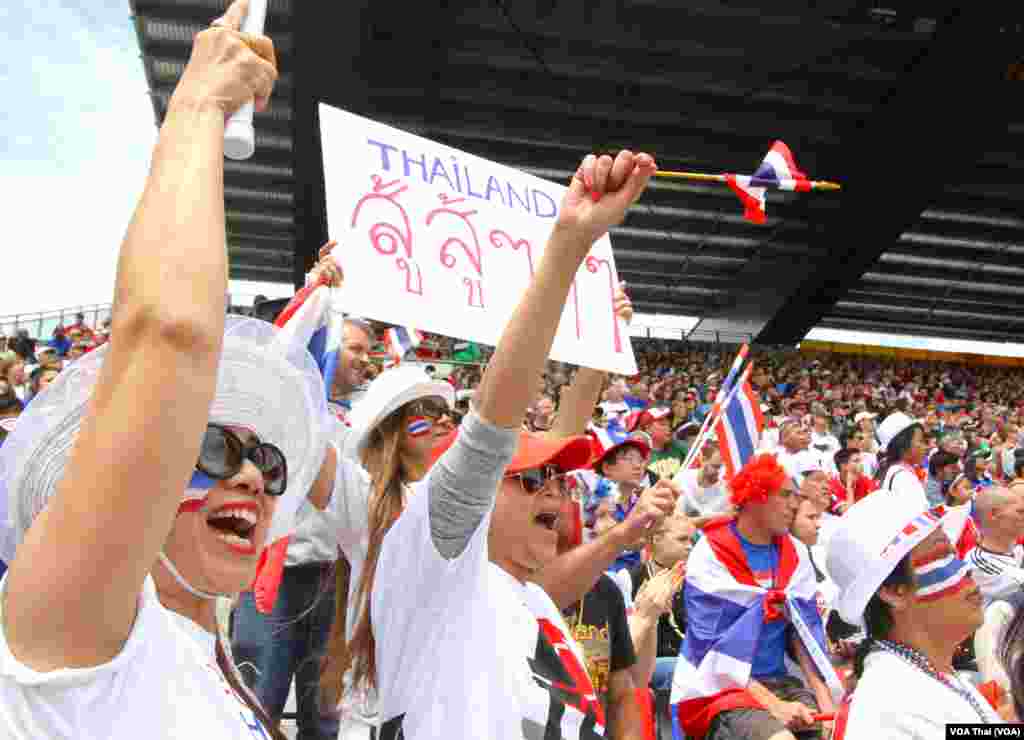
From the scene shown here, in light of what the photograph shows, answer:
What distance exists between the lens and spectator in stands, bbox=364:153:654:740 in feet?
5.19

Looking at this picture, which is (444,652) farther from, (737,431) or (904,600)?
(737,431)

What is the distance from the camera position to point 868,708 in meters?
2.36

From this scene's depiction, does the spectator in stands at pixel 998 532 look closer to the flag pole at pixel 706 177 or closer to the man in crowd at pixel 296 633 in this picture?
the flag pole at pixel 706 177

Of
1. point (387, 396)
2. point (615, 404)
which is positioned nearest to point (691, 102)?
point (615, 404)

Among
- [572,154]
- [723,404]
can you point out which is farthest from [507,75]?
Answer: [723,404]

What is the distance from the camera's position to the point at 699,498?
22.1 ft

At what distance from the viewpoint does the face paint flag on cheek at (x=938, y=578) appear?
2.64 m

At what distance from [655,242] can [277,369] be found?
843 inches

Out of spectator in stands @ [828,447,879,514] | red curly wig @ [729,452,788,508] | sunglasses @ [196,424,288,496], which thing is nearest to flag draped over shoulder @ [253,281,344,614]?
sunglasses @ [196,424,288,496]

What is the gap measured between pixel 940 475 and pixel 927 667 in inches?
294

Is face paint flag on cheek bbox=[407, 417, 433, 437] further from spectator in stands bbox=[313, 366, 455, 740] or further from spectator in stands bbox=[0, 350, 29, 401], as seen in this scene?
spectator in stands bbox=[0, 350, 29, 401]

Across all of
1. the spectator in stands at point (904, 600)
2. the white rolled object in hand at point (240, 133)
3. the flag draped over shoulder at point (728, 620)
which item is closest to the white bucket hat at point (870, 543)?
the spectator in stands at point (904, 600)

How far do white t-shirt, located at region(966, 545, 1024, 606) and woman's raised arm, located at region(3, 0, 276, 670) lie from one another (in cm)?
470

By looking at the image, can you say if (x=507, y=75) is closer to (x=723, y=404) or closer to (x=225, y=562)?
(x=723, y=404)
